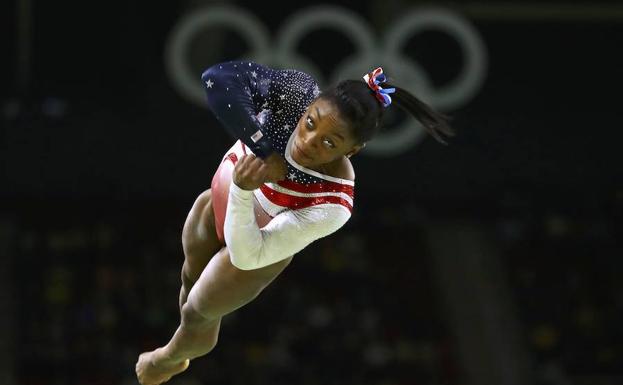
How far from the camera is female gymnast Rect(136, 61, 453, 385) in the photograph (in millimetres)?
3166

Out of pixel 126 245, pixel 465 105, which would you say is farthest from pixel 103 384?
pixel 465 105

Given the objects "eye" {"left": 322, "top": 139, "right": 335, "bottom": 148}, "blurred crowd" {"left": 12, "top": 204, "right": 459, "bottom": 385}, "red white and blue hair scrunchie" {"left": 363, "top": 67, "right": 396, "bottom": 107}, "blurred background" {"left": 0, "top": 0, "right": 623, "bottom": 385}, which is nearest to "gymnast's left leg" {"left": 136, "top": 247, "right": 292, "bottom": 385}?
"eye" {"left": 322, "top": 139, "right": 335, "bottom": 148}

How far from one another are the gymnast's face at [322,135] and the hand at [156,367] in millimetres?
1211

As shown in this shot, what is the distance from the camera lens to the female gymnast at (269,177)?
10.4ft

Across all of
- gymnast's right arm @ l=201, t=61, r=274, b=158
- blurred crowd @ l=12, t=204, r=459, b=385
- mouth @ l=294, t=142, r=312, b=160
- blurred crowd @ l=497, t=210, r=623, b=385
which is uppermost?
gymnast's right arm @ l=201, t=61, r=274, b=158

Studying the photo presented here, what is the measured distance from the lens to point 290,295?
930 cm

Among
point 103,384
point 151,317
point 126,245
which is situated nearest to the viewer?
point 103,384

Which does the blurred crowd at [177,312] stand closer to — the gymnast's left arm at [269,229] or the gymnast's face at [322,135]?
the gymnast's left arm at [269,229]

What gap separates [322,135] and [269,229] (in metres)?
0.41

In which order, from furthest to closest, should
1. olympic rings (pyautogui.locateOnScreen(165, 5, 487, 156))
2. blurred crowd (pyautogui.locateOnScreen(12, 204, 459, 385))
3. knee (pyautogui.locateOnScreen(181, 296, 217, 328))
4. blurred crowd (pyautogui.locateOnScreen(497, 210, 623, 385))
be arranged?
blurred crowd (pyautogui.locateOnScreen(497, 210, 623, 385)) → blurred crowd (pyautogui.locateOnScreen(12, 204, 459, 385)) → olympic rings (pyautogui.locateOnScreen(165, 5, 487, 156)) → knee (pyautogui.locateOnScreen(181, 296, 217, 328))

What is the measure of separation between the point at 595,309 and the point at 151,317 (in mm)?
4193

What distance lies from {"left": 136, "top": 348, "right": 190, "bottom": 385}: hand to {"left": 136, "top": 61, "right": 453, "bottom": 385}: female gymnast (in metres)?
0.11

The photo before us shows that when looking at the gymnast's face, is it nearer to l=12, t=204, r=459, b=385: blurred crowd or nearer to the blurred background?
the blurred background

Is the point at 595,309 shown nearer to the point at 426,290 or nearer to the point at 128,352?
the point at 426,290
